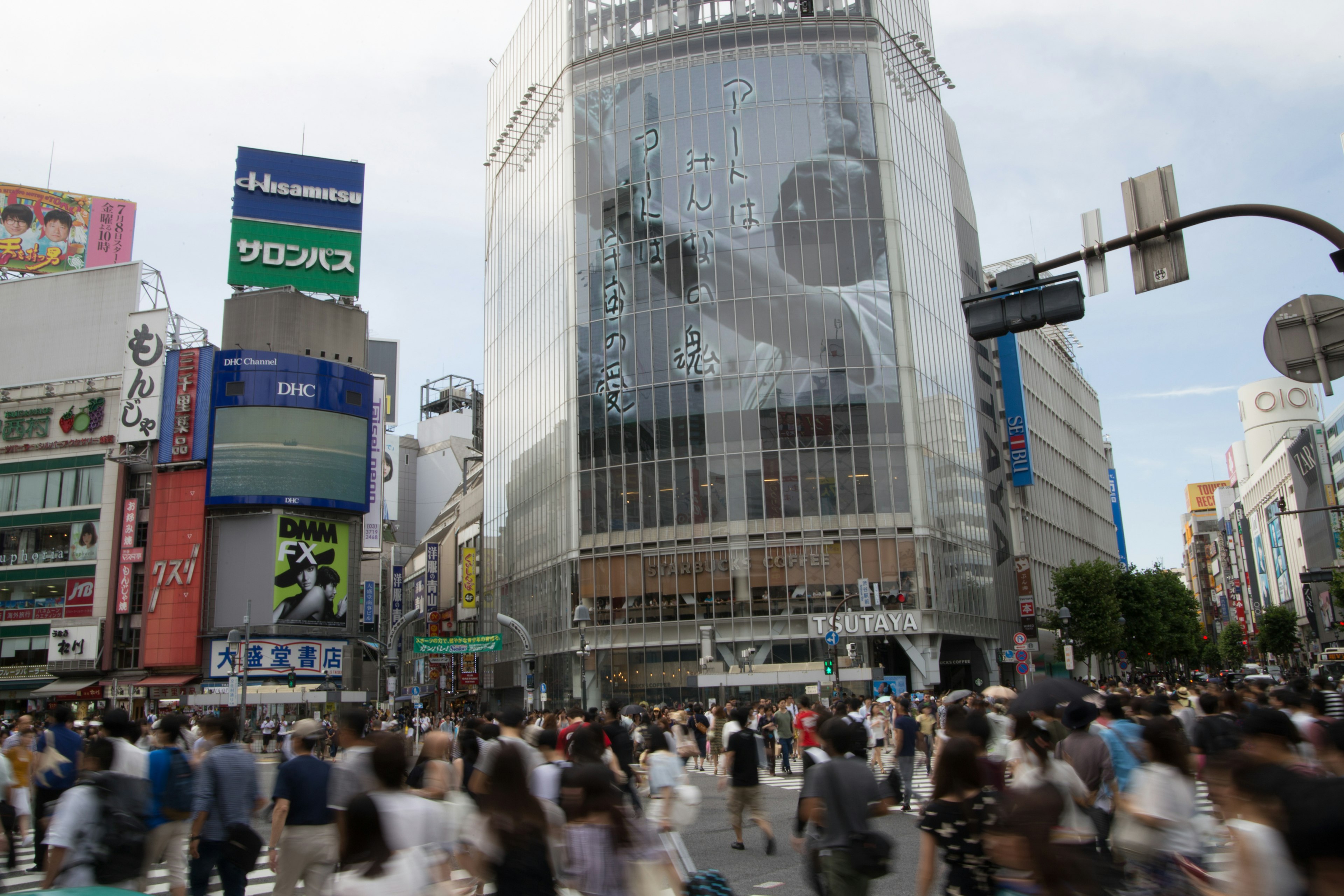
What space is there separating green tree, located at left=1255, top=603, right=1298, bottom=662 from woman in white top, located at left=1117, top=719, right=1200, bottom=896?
368 ft

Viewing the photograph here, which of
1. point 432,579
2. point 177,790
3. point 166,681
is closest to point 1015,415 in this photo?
point 432,579

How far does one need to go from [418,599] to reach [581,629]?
4846cm

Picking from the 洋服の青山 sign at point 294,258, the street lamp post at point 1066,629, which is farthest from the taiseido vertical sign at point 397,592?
the street lamp post at point 1066,629

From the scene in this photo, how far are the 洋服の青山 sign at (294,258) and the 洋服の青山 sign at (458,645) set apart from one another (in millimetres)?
31935

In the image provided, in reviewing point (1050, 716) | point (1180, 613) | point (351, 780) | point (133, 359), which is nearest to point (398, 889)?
point (351, 780)

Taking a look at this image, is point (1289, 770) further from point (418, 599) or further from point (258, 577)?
point (418, 599)

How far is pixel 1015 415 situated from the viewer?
7281cm

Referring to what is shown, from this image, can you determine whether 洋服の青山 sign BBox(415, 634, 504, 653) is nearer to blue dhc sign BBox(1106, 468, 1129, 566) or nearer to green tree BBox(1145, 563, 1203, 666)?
green tree BBox(1145, 563, 1203, 666)

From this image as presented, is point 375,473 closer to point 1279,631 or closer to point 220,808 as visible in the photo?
point 220,808

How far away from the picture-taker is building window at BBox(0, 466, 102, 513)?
64.8m

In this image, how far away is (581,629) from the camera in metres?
42.6

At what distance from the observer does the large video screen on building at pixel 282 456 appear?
6306cm

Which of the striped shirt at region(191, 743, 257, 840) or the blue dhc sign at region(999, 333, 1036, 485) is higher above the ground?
the blue dhc sign at region(999, 333, 1036, 485)

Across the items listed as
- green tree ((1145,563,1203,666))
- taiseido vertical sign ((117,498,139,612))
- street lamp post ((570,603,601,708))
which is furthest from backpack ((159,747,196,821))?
green tree ((1145,563,1203,666))
